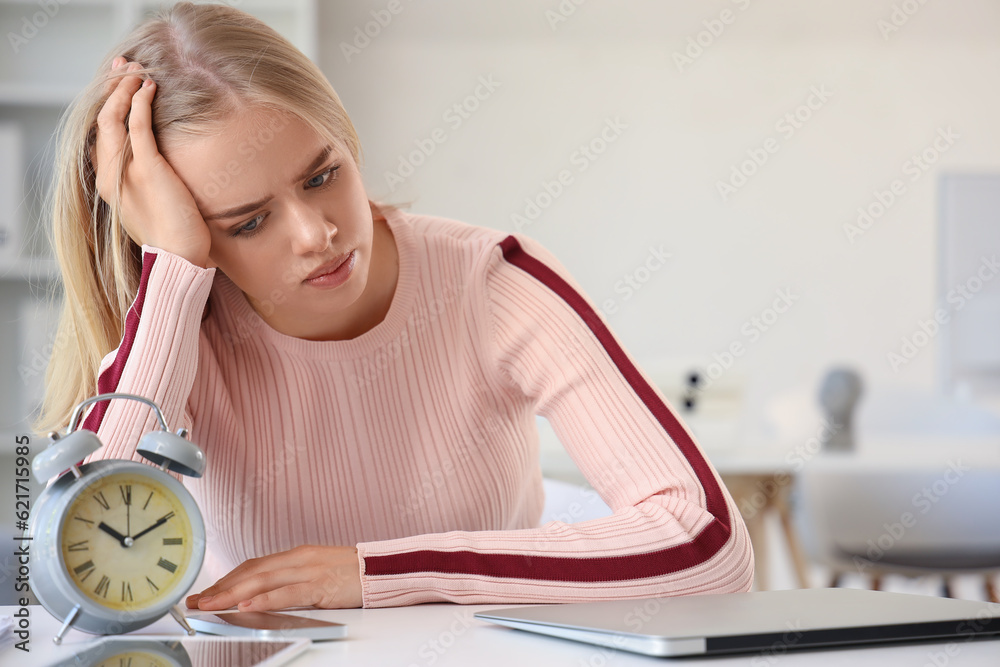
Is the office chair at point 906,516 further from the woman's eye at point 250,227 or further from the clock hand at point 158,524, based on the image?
the clock hand at point 158,524

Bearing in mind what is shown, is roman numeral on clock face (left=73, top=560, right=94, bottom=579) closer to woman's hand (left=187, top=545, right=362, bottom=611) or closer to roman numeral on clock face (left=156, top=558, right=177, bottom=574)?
roman numeral on clock face (left=156, top=558, right=177, bottom=574)

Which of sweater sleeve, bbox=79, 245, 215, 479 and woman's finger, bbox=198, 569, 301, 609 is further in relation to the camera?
sweater sleeve, bbox=79, 245, 215, 479

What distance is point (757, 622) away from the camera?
0.61m

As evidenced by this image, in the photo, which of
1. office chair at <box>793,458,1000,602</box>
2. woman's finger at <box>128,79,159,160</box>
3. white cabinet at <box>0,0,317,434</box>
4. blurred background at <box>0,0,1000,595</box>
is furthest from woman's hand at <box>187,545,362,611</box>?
blurred background at <box>0,0,1000,595</box>

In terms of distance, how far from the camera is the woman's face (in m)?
0.93

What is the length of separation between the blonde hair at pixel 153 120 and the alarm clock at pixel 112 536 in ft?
1.44

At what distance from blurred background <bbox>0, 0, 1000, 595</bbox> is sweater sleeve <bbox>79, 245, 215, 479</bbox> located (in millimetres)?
3579

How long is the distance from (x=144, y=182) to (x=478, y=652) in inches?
25.5

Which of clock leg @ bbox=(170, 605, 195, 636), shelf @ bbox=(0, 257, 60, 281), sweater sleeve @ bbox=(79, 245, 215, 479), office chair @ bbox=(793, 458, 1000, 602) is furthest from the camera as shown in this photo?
shelf @ bbox=(0, 257, 60, 281)

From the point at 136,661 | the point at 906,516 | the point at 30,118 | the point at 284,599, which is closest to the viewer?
the point at 136,661

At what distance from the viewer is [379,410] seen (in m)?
1.16

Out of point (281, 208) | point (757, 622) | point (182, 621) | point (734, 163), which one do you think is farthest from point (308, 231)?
point (734, 163)

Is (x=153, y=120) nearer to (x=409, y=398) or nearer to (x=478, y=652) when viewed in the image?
(x=409, y=398)

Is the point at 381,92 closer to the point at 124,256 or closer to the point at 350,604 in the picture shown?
the point at 124,256
